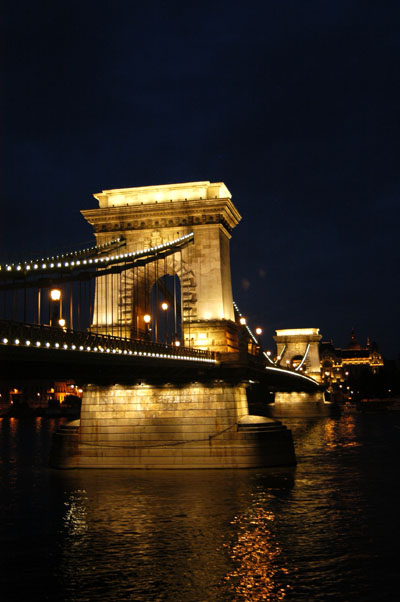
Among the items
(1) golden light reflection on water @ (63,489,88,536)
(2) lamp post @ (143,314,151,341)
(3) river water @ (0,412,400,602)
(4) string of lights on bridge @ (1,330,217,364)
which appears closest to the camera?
(3) river water @ (0,412,400,602)

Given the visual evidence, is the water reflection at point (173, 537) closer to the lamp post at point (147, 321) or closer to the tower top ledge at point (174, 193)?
the lamp post at point (147, 321)

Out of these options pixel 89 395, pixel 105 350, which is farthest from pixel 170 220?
pixel 105 350

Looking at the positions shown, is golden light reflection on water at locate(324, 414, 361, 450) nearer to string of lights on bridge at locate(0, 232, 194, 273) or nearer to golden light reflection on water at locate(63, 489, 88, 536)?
string of lights on bridge at locate(0, 232, 194, 273)

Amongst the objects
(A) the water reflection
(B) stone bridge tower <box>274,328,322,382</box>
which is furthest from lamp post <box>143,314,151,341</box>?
(B) stone bridge tower <box>274,328,322,382</box>

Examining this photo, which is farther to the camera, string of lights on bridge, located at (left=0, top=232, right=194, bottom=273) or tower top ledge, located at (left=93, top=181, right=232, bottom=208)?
tower top ledge, located at (left=93, top=181, right=232, bottom=208)

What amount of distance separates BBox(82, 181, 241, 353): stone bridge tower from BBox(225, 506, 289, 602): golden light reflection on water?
902 inches

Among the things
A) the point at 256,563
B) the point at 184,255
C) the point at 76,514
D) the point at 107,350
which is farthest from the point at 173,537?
the point at 184,255

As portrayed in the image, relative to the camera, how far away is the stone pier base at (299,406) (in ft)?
326

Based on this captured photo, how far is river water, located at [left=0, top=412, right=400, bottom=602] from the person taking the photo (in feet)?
57.7

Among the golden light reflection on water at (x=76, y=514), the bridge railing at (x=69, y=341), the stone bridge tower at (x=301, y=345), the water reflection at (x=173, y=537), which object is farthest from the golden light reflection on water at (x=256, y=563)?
the stone bridge tower at (x=301, y=345)

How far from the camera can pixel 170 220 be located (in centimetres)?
4791

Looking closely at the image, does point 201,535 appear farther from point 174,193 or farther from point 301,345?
point 301,345

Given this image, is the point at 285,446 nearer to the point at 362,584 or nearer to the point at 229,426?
the point at 229,426

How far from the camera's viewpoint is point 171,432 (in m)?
36.7
